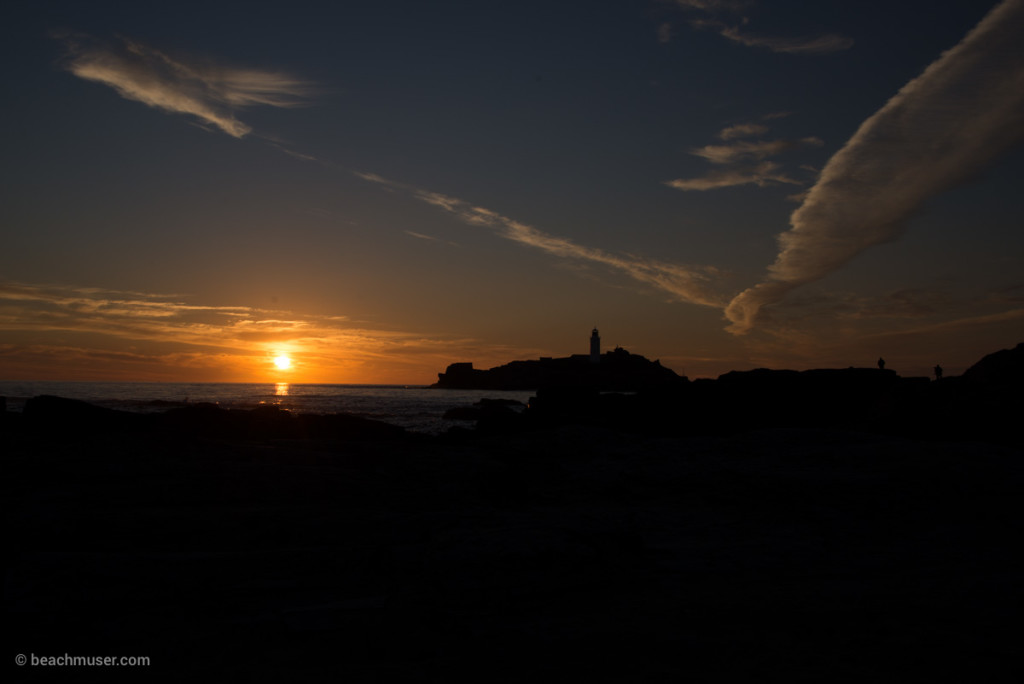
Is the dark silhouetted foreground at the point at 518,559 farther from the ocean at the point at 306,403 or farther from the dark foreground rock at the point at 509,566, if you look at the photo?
the ocean at the point at 306,403

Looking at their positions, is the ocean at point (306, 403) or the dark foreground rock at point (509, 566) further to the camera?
the ocean at point (306, 403)

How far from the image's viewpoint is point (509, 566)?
4.82 m

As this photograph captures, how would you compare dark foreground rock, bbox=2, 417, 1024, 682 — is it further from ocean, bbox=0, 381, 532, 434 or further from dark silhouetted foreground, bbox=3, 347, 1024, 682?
ocean, bbox=0, 381, 532, 434

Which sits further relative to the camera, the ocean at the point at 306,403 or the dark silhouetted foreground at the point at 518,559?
the ocean at the point at 306,403

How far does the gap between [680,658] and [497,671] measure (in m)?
1.08

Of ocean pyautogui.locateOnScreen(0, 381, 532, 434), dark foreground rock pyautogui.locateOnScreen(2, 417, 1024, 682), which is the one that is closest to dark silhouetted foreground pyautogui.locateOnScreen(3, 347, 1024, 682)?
dark foreground rock pyautogui.locateOnScreen(2, 417, 1024, 682)

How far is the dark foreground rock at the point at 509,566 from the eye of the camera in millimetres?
3771

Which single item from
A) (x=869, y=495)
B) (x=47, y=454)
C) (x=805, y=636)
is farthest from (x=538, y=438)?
(x=805, y=636)

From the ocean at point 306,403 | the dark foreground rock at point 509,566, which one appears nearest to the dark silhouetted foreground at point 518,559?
the dark foreground rock at point 509,566

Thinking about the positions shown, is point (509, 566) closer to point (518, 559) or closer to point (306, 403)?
point (518, 559)

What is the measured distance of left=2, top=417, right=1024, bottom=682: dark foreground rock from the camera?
3771 millimetres

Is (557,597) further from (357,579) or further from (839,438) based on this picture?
(839,438)

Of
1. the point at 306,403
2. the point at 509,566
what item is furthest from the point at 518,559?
the point at 306,403

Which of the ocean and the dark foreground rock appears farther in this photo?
the ocean
